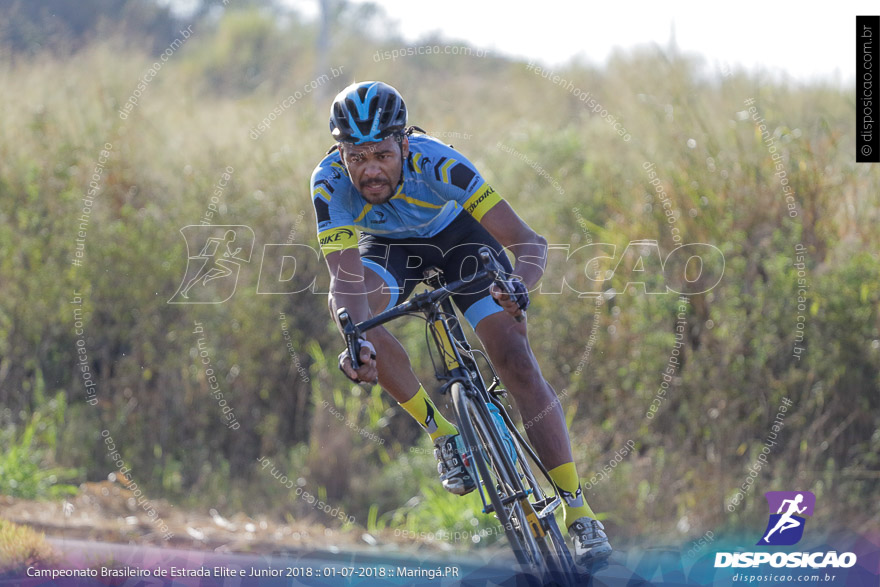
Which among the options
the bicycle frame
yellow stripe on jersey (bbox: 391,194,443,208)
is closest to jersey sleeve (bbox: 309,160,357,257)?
yellow stripe on jersey (bbox: 391,194,443,208)

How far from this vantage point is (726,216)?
8812 mm

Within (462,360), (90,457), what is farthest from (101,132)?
(462,360)

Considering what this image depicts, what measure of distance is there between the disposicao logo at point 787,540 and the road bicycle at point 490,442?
2.04m

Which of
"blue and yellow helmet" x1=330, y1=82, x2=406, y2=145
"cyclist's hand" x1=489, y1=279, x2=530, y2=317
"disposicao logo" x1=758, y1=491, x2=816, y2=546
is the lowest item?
"disposicao logo" x1=758, y1=491, x2=816, y2=546

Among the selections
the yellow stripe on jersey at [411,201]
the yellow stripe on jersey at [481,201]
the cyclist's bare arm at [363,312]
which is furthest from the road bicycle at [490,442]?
the yellow stripe on jersey at [411,201]

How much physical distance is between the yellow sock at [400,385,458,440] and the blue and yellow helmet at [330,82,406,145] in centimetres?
139

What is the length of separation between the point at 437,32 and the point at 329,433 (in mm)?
6150

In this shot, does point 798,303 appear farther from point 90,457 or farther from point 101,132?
point 101,132

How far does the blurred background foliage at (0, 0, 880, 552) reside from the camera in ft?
26.7

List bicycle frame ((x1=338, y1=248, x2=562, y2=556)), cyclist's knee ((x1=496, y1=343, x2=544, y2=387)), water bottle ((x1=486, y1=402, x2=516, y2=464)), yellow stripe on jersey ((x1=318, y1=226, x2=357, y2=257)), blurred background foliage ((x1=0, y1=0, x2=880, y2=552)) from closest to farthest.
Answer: bicycle frame ((x1=338, y1=248, x2=562, y2=556)) → water bottle ((x1=486, y1=402, x2=516, y2=464)) → cyclist's knee ((x1=496, y1=343, x2=544, y2=387)) → yellow stripe on jersey ((x1=318, y1=226, x2=357, y2=257)) → blurred background foliage ((x1=0, y1=0, x2=880, y2=552))

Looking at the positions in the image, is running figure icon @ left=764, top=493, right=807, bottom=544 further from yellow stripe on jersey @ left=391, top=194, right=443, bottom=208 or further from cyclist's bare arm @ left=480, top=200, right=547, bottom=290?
yellow stripe on jersey @ left=391, top=194, right=443, bottom=208

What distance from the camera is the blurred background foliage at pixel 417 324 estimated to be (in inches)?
320

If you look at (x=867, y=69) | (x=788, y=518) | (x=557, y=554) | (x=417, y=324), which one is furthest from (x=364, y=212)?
(x=867, y=69)

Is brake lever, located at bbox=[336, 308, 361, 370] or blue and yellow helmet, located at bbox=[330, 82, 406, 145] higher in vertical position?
blue and yellow helmet, located at bbox=[330, 82, 406, 145]
